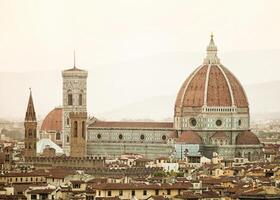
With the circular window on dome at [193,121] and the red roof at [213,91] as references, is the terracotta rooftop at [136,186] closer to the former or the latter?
the circular window on dome at [193,121]

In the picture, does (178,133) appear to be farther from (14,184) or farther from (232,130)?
(14,184)

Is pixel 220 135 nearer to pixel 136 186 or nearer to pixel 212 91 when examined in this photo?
pixel 212 91

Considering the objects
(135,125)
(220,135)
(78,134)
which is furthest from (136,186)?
(135,125)

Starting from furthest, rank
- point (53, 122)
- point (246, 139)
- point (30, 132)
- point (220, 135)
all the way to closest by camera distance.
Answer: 1. point (53, 122)
2. point (220, 135)
3. point (246, 139)
4. point (30, 132)

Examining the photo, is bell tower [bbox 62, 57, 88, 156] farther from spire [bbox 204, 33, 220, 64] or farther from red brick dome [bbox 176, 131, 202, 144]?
red brick dome [bbox 176, 131, 202, 144]

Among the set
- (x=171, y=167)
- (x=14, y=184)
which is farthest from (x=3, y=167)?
(x=14, y=184)

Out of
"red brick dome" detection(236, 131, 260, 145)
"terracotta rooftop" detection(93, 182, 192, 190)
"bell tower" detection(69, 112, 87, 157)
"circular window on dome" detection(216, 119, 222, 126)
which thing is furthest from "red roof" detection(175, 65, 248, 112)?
"terracotta rooftop" detection(93, 182, 192, 190)
